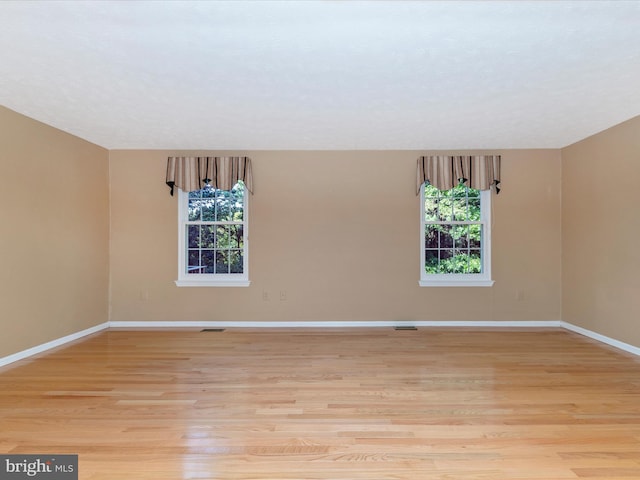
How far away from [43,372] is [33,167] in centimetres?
214

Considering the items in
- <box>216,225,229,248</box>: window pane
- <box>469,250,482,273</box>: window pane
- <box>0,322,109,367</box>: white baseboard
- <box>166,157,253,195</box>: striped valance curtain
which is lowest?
<box>0,322,109,367</box>: white baseboard

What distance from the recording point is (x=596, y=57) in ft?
8.10

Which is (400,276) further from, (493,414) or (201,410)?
(201,410)

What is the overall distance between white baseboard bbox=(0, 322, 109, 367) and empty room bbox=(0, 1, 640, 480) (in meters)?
0.03

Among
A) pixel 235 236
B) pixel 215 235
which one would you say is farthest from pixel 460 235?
pixel 215 235

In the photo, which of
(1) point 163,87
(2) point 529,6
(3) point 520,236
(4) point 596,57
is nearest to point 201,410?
(1) point 163,87

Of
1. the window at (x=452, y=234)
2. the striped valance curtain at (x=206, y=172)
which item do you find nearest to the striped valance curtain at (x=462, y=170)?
the window at (x=452, y=234)

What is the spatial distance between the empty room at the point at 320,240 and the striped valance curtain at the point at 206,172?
0.10 ft

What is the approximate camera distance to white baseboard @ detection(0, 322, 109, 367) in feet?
11.4

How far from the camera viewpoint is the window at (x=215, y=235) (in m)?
5.10

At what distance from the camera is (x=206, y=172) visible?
4965mm

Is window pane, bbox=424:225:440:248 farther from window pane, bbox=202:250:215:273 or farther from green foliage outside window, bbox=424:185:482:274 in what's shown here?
window pane, bbox=202:250:215:273

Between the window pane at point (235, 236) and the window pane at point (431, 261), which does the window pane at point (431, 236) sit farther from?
the window pane at point (235, 236)

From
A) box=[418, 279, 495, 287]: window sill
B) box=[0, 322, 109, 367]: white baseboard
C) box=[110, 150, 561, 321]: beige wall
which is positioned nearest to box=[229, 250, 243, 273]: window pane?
box=[110, 150, 561, 321]: beige wall
